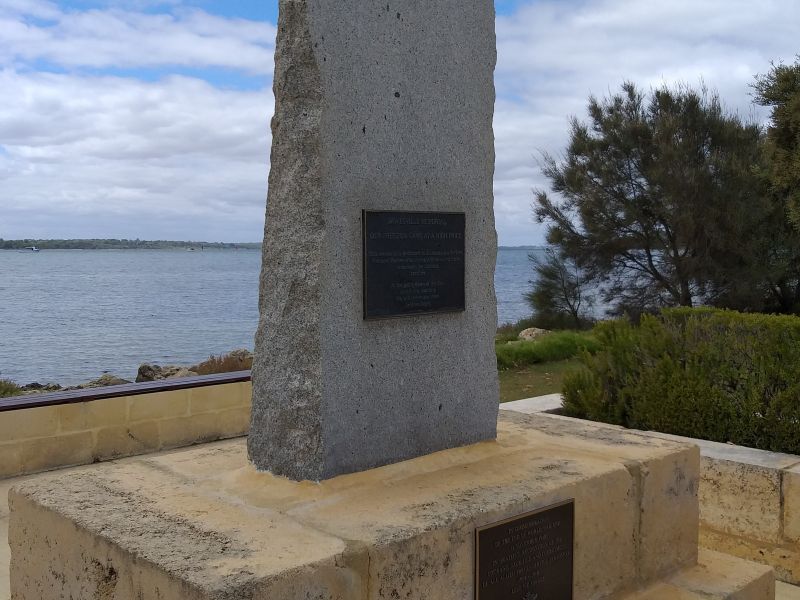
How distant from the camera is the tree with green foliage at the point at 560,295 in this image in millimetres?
18938

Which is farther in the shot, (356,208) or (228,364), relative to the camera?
Result: (228,364)

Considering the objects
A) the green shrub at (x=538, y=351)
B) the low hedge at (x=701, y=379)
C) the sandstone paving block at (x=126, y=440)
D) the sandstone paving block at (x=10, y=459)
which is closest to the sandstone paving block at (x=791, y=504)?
the low hedge at (x=701, y=379)

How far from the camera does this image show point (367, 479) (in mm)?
2951

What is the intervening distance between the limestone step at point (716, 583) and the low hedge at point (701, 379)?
3.87 feet

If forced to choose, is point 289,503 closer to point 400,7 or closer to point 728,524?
point 400,7

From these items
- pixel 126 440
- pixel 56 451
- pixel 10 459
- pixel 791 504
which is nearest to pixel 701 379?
pixel 791 504

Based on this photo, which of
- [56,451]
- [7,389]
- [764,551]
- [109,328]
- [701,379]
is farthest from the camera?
[109,328]

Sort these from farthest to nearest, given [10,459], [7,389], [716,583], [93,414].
A: [7,389], [93,414], [10,459], [716,583]

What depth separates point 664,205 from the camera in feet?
55.9

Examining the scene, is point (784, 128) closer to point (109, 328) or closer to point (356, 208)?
point (356, 208)

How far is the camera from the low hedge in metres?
4.62

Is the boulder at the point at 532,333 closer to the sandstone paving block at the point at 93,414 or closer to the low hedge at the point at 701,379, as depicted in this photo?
the low hedge at the point at 701,379

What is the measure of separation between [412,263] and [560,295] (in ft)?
54.7

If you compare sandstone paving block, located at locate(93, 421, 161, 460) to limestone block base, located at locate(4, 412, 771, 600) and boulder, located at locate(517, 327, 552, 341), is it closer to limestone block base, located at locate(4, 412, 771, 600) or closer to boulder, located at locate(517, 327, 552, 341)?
limestone block base, located at locate(4, 412, 771, 600)
